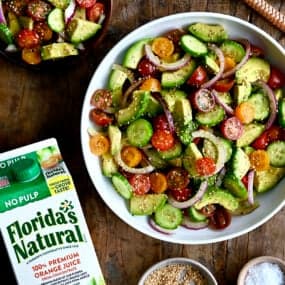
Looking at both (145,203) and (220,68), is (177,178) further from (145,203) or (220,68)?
(220,68)

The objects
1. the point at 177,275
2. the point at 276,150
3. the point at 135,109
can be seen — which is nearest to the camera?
the point at 135,109

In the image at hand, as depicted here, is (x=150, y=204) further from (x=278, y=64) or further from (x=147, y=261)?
(x=278, y=64)

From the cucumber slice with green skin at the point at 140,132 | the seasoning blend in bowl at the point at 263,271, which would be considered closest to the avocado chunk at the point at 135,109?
the cucumber slice with green skin at the point at 140,132

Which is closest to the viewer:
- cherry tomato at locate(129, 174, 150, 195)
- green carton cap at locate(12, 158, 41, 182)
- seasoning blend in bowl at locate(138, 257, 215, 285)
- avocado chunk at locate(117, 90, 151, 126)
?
green carton cap at locate(12, 158, 41, 182)

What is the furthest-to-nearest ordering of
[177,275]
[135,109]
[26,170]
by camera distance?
[177,275]
[135,109]
[26,170]

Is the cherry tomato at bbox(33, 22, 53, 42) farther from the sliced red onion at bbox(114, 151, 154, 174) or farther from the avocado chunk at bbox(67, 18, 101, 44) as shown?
the sliced red onion at bbox(114, 151, 154, 174)

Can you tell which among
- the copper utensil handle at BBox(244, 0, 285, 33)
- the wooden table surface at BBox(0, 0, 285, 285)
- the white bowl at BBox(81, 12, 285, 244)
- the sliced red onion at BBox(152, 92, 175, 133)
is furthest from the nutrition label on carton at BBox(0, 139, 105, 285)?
the copper utensil handle at BBox(244, 0, 285, 33)

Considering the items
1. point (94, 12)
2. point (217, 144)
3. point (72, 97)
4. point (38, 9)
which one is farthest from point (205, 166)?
point (38, 9)
